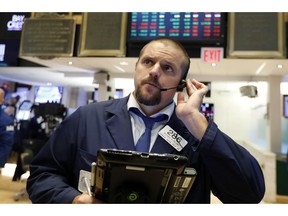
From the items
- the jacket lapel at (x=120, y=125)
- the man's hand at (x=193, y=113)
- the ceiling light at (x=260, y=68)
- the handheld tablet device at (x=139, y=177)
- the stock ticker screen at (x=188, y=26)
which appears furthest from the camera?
the ceiling light at (x=260, y=68)

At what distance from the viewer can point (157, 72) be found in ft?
2.61

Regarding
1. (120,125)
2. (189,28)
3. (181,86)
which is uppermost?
(189,28)

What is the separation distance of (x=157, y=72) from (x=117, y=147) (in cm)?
28

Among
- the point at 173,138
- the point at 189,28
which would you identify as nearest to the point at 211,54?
the point at 189,28

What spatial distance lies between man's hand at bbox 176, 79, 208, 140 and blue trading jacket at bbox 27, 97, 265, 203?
23mm

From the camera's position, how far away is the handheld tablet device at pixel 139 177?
0.44m

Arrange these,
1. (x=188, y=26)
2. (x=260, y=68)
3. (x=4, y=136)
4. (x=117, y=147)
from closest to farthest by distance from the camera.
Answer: (x=117, y=147) < (x=4, y=136) < (x=188, y=26) < (x=260, y=68)

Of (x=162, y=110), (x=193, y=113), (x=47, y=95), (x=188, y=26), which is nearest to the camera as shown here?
(x=193, y=113)

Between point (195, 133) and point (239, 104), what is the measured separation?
3460mm

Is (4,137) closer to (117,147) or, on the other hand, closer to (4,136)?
(4,136)

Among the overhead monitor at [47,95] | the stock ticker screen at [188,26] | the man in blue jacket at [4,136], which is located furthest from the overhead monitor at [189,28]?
the man in blue jacket at [4,136]

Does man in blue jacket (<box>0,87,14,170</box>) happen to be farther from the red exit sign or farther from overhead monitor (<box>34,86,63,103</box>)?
the red exit sign

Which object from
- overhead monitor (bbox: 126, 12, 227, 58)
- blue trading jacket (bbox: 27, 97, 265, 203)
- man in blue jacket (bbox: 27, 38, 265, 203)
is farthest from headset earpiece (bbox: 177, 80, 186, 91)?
overhead monitor (bbox: 126, 12, 227, 58)

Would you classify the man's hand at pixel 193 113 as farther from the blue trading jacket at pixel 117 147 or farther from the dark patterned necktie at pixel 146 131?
the dark patterned necktie at pixel 146 131
